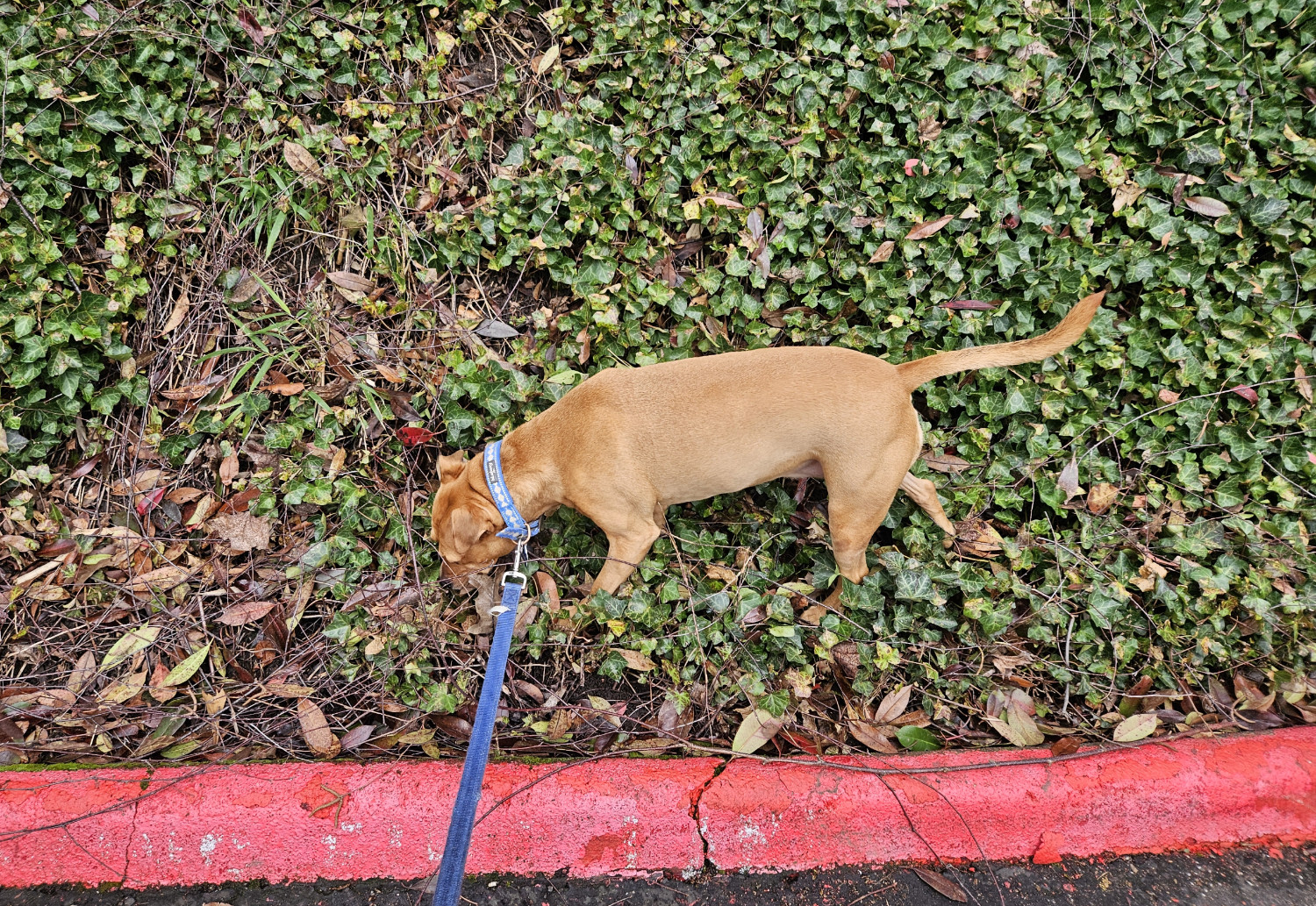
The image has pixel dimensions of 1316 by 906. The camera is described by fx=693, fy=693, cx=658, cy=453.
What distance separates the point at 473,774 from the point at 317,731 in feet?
4.98

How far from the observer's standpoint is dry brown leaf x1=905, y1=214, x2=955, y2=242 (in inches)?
161

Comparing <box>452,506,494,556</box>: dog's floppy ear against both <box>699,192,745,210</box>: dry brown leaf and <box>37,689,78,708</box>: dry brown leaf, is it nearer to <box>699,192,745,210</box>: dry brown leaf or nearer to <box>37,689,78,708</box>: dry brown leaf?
<box>37,689,78,708</box>: dry brown leaf

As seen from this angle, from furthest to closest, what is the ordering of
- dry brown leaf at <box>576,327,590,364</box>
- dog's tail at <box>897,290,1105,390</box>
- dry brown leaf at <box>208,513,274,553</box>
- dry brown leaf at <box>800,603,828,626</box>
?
dry brown leaf at <box>576,327,590,364</box> → dry brown leaf at <box>208,513,274,553</box> → dry brown leaf at <box>800,603,828,626</box> → dog's tail at <box>897,290,1105,390</box>

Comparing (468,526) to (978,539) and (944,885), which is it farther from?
(978,539)

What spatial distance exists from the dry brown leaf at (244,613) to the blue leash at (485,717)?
→ 1.42 metres

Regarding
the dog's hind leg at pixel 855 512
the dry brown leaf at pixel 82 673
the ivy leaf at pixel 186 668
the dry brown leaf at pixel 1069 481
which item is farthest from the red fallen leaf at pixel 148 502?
the dry brown leaf at pixel 1069 481

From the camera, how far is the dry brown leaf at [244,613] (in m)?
3.65

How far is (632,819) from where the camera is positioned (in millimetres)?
2824

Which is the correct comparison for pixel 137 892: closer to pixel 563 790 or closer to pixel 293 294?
pixel 563 790

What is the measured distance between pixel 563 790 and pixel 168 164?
416 cm

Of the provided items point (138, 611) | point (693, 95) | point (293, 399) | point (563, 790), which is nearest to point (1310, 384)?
point (693, 95)

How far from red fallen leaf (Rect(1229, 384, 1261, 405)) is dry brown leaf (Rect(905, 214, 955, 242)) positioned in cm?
184

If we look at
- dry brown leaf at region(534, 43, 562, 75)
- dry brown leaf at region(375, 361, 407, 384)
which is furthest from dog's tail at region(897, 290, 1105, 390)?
dry brown leaf at region(534, 43, 562, 75)

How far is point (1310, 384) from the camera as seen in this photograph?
3959mm
